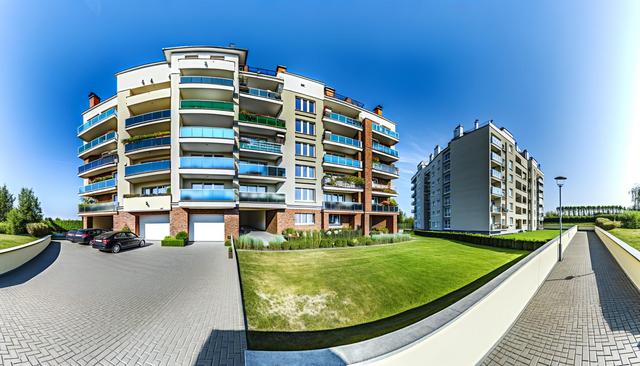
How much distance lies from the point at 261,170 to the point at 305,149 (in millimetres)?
5982

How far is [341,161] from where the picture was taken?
93.7ft

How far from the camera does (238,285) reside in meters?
8.41

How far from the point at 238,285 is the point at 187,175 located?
54.8 ft

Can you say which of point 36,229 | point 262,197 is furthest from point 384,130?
point 36,229

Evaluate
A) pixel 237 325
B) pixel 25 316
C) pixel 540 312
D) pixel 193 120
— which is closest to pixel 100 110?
pixel 193 120

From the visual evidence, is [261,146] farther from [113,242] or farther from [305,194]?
[113,242]

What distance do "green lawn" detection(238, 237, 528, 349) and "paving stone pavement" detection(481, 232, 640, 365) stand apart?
10.3ft

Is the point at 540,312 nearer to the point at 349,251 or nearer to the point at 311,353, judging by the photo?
the point at 311,353

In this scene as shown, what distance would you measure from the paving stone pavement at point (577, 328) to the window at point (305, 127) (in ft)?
75.0

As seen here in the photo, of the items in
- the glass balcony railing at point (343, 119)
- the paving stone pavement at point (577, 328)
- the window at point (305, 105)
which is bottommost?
the paving stone pavement at point (577, 328)

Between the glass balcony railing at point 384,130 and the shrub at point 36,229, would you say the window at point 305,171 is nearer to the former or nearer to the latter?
the glass balcony railing at point 384,130

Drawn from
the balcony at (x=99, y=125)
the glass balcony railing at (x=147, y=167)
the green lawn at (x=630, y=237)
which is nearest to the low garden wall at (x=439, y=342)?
the glass balcony railing at (x=147, y=167)

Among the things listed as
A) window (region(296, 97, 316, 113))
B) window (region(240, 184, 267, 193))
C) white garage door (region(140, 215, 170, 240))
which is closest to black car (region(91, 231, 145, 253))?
white garage door (region(140, 215, 170, 240))

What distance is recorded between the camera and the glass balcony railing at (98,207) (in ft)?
78.1
